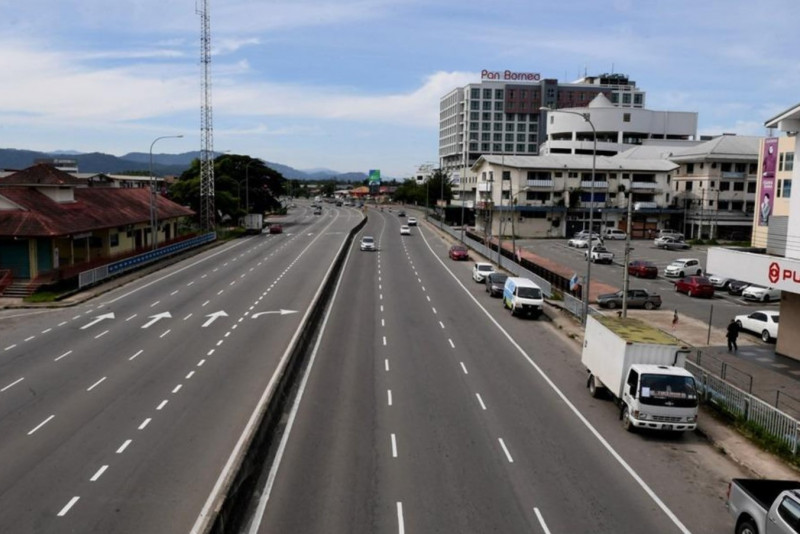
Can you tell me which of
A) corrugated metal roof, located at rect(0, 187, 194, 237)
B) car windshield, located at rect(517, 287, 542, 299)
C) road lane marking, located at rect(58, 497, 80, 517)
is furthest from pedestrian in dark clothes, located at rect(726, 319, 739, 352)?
corrugated metal roof, located at rect(0, 187, 194, 237)

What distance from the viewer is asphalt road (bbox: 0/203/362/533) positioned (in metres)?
13.9

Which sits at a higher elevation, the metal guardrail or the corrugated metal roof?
the corrugated metal roof

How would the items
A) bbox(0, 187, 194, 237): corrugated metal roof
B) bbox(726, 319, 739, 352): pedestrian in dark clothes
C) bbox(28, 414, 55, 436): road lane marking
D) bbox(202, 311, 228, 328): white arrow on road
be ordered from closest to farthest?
bbox(28, 414, 55, 436): road lane marking, bbox(726, 319, 739, 352): pedestrian in dark clothes, bbox(202, 311, 228, 328): white arrow on road, bbox(0, 187, 194, 237): corrugated metal roof

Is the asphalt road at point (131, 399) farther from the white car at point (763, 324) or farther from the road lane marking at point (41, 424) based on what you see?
the white car at point (763, 324)

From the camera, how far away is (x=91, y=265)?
152 ft

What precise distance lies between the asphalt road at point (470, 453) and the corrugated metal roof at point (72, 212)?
74.6ft

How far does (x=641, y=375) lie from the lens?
63.7ft

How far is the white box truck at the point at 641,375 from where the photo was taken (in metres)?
19.0

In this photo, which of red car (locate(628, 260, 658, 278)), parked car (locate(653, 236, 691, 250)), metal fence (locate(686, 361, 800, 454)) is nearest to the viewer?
metal fence (locate(686, 361, 800, 454))

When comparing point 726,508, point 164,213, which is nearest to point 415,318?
point 726,508

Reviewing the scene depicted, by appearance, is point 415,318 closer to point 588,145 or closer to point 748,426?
point 748,426

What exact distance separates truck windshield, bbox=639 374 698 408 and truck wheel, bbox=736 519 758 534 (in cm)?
624

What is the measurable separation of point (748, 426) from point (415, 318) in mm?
18612

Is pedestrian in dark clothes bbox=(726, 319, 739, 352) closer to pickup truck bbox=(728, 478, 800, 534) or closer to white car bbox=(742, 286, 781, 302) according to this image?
white car bbox=(742, 286, 781, 302)
